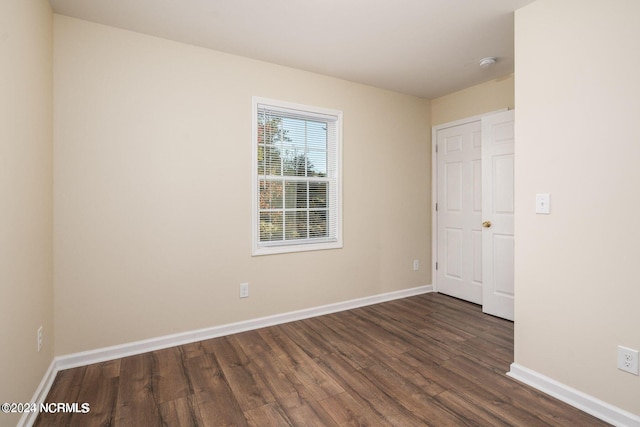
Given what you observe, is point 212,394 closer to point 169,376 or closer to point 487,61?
point 169,376

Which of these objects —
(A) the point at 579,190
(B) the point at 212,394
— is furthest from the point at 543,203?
(B) the point at 212,394

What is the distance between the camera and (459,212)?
3.88 metres

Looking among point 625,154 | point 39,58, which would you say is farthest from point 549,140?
point 39,58

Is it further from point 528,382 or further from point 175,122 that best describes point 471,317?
point 175,122

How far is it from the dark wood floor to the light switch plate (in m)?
1.13

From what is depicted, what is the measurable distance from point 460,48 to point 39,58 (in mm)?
3083

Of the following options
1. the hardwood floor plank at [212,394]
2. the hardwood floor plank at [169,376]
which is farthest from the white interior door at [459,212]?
the hardwood floor plank at [169,376]

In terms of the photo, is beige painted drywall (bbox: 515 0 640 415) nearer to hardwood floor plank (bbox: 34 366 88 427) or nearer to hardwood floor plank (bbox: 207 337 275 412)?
hardwood floor plank (bbox: 207 337 275 412)

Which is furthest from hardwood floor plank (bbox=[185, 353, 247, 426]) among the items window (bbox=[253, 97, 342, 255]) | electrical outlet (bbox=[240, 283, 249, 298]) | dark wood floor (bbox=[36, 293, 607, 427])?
window (bbox=[253, 97, 342, 255])

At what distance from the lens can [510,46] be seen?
8.87 ft

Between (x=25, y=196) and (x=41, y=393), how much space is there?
3.86 feet

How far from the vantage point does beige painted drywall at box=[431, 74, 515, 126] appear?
336 centimetres

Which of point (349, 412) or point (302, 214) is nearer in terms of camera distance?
point (349, 412)

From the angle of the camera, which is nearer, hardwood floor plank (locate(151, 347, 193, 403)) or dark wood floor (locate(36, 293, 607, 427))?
dark wood floor (locate(36, 293, 607, 427))
